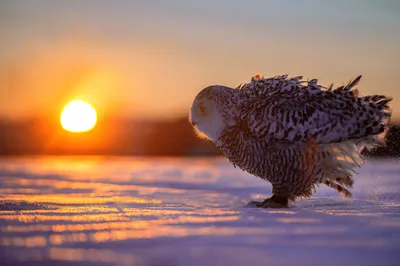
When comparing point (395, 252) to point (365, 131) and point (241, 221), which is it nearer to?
point (241, 221)

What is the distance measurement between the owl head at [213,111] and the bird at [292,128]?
0.04 feet

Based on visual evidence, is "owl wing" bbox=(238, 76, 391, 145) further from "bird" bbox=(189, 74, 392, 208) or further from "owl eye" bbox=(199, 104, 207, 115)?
"owl eye" bbox=(199, 104, 207, 115)

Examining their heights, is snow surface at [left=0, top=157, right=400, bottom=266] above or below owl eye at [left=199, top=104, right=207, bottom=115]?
below

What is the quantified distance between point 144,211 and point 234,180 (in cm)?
562

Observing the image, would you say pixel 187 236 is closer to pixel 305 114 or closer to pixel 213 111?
pixel 305 114

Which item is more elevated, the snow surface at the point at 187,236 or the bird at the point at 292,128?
the bird at the point at 292,128

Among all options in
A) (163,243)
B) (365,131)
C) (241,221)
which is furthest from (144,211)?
(365,131)

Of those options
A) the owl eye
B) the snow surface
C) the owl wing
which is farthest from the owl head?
the snow surface

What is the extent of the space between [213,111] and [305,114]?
112 centimetres

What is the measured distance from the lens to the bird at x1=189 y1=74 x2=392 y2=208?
261 inches

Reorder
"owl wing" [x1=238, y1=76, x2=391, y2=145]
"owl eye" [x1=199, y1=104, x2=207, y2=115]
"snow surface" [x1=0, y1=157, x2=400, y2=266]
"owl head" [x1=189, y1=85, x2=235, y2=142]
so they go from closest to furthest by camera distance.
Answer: "snow surface" [x1=0, y1=157, x2=400, y2=266], "owl wing" [x1=238, y1=76, x2=391, y2=145], "owl head" [x1=189, y1=85, x2=235, y2=142], "owl eye" [x1=199, y1=104, x2=207, y2=115]

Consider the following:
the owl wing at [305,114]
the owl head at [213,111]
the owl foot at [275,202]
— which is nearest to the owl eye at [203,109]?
the owl head at [213,111]

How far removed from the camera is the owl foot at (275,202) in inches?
263

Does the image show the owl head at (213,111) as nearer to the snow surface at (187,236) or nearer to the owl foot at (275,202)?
the owl foot at (275,202)
